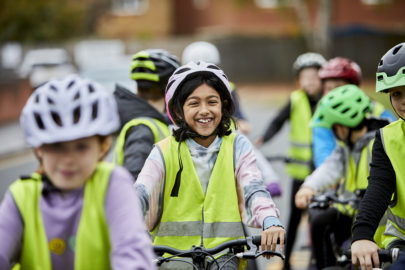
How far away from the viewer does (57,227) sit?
2844mm

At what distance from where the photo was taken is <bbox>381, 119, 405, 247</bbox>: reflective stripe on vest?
3.65m

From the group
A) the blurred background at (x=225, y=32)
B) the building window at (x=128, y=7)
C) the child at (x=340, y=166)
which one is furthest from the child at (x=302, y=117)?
the building window at (x=128, y=7)

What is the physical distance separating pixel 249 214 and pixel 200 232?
0.30m

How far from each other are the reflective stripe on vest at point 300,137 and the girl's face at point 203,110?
356 cm

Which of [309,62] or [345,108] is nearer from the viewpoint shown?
[345,108]

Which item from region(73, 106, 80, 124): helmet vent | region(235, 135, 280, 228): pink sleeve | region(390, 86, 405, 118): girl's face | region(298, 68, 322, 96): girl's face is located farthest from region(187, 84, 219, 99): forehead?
region(298, 68, 322, 96): girl's face

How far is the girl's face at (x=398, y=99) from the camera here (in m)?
3.71

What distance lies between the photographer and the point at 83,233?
2.81 m

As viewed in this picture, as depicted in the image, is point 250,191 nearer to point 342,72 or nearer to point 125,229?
point 125,229

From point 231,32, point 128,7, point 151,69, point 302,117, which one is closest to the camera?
point 151,69

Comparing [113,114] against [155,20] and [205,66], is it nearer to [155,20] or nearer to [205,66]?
[205,66]

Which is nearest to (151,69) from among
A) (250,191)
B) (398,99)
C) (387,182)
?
(250,191)

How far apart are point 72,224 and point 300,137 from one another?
5153 millimetres

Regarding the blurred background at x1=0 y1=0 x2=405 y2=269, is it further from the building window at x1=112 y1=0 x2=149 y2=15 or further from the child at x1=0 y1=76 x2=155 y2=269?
the child at x1=0 y1=76 x2=155 y2=269
